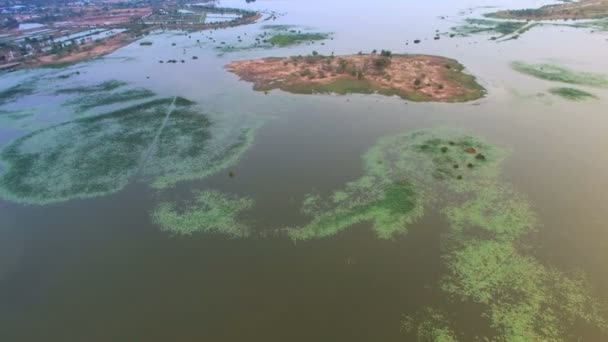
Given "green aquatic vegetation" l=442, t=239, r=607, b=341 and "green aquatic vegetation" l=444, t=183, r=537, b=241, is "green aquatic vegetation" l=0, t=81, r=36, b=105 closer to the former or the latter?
"green aquatic vegetation" l=444, t=183, r=537, b=241

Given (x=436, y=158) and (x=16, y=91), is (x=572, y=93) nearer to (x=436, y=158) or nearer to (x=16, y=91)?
(x=436, y=158)

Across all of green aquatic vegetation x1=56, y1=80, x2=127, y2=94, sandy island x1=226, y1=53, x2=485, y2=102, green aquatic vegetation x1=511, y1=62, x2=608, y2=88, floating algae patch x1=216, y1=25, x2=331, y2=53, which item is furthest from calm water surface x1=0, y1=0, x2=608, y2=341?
floating algae patch x1=216, y1=25, x2=331, y2=53

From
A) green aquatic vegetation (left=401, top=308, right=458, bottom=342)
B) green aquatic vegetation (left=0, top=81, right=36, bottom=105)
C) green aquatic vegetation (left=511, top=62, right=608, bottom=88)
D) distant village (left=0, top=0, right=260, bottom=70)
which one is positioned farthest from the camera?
distant village (left=0, top=0, right=260, bottom=70)

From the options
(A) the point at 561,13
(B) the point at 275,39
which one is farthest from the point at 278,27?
(A) the point at 561,13

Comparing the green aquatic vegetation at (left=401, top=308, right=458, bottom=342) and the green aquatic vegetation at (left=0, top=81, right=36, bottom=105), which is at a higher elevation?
the green aquatic vegetation at (left=401, top=308, right=458, bottom=342)

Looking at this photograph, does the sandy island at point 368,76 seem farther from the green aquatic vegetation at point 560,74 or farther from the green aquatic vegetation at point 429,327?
the green aquatic vegetation at point 429,327

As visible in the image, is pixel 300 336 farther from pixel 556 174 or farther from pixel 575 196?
pixel 556 174

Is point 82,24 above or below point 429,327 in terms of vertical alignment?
above
